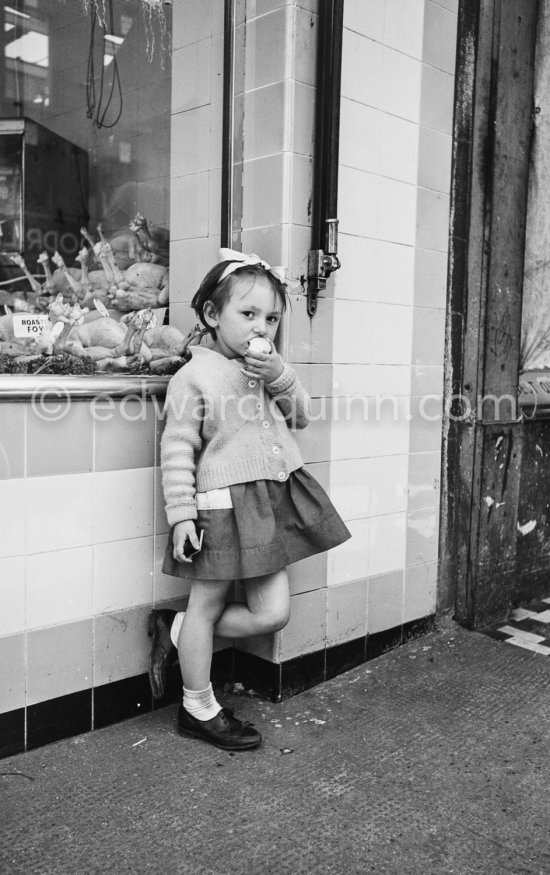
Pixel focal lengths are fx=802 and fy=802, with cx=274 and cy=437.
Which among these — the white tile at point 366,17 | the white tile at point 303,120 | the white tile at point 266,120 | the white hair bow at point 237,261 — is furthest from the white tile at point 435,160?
the white hair bow at point 237,261

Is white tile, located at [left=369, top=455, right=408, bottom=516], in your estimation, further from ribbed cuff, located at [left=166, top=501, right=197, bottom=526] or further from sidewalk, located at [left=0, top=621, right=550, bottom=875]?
ribbed cuff, located at [left=166, top=501, right=197, bottom=526]

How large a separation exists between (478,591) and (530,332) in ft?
4.26

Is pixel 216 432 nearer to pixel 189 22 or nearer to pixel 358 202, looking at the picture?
pixel 358 202

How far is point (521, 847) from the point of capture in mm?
2117

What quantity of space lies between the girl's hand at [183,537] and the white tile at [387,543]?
3.40 feet

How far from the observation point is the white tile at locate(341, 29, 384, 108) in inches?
116

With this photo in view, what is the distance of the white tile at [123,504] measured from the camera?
8.63ft

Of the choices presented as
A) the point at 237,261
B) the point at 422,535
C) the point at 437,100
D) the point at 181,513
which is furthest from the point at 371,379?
the point at 437,100

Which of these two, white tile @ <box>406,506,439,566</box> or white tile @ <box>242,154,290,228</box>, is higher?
white tile @ <box>242,154,290,228</box>

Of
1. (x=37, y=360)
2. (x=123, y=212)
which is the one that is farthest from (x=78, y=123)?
(x=37, y=360)

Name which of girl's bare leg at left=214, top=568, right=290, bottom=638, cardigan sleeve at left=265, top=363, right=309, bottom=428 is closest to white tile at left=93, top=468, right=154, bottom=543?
girl's bare leg at left=214, top=568, right=290, bottom=638

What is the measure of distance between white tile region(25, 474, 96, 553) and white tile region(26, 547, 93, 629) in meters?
0.04

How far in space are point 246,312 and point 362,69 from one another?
1.17 metres

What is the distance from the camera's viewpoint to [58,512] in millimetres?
2535
